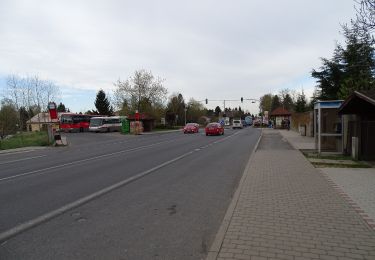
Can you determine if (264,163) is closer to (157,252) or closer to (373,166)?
(373,166)

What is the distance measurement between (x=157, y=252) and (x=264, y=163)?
10539 millimetres

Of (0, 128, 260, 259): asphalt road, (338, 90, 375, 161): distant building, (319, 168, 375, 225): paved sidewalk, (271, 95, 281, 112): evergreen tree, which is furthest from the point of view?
(271, 95, 281, 112): evergreen tree

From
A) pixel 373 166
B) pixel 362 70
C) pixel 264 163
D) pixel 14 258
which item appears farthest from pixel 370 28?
pixel 362 70

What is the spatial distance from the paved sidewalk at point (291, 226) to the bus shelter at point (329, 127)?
9.57 m

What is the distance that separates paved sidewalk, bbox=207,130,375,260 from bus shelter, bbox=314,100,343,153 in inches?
377

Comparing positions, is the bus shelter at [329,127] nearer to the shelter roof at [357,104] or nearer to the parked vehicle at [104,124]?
the shelter roof at [357,104]

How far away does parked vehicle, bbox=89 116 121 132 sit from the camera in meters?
60.8

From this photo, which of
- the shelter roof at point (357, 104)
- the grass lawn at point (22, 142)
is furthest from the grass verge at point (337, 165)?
the grass lawn at point (22, 142)

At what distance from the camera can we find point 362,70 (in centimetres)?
3412

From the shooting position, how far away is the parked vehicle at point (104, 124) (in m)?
60.8

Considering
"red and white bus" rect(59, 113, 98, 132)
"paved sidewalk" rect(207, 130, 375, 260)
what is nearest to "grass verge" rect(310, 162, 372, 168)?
"paved sidewalk" rect(207, 130, 375, 260)

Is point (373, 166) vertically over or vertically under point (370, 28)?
under

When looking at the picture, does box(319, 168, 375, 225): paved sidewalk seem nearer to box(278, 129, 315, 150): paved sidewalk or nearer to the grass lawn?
box(278, 129, 315, 150): paved sidewalk

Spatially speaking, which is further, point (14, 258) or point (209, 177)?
Result: point (209, 177)
